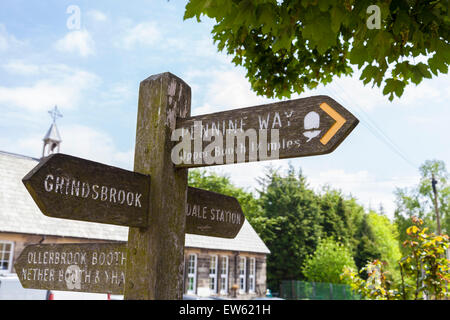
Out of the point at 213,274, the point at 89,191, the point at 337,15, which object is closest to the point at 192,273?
the point at 213,274

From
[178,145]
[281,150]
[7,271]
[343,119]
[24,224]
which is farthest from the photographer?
[24,224]

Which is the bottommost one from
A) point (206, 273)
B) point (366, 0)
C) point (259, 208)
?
point (206, 273)

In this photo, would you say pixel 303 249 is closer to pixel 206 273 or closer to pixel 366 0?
pixel 206 273

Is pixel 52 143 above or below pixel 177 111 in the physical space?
above

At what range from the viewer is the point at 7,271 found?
15.2 m

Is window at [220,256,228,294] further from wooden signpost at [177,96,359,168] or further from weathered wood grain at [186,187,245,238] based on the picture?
wooden signpost at [177,96,359,168]

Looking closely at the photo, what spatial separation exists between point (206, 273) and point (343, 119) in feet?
70.2

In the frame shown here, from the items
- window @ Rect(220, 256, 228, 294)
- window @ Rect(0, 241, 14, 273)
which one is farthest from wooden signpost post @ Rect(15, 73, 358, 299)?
window @ Rect(220, 256, 228, 294)

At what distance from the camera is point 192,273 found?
22000 millimetres

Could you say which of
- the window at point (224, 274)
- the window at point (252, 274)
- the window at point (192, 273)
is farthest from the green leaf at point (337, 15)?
the window at point (252, 274)

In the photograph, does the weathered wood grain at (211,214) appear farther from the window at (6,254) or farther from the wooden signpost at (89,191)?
the window at (6,254)

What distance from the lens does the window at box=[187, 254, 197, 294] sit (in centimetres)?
2191
